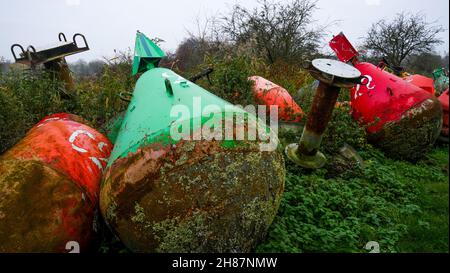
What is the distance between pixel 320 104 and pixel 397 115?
1686 mm

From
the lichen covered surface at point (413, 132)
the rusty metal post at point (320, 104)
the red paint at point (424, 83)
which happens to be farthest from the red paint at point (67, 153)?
the red paint at point (424, 83)

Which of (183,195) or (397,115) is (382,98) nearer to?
(397,115)

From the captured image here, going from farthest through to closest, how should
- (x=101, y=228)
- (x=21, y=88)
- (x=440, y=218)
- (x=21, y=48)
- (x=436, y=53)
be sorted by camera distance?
(x=436, y=53), (x=21, y=48), (x=21, y=88), (x=440, y=218), (x=101, y=228)

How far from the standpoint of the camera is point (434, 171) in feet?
14.3

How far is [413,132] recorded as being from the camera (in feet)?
14.7

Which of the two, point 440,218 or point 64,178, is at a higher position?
point 64,178

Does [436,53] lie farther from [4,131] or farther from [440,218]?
[4,131]

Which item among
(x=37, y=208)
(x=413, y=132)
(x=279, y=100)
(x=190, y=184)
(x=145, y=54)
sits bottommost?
(x=413, y=132)

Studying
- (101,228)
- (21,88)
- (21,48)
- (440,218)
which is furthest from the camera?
(21,48)

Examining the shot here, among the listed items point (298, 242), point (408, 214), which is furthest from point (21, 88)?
point (408, 214)

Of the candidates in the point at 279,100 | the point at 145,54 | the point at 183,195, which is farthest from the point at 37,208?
the point at 279,100

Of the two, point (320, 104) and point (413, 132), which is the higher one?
point (320, 104)

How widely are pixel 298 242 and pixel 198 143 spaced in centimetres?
123

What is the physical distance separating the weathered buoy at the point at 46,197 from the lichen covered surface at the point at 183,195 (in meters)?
0.27
